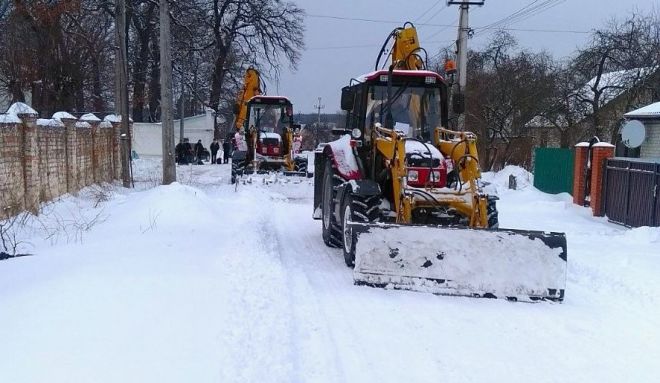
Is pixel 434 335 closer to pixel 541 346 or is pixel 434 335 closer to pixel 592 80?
pixel 541 346

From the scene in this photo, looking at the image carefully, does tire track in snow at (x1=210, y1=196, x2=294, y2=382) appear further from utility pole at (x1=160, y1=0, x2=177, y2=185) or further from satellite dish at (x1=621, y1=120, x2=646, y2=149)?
satellite dish at (x1=621, y1=120, x2=646, y2=149)

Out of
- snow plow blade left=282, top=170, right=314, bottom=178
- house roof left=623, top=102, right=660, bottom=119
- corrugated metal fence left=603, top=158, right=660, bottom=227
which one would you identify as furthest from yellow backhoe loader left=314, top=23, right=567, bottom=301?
house roof left=623, top=102, right=660, bottom=119

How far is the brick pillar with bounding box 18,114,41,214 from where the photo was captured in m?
12.0

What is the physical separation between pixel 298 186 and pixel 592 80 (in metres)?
19.9

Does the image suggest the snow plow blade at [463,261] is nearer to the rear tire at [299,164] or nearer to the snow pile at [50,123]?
the snow pile at [50,123]

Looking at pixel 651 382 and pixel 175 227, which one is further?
pixel 175 227

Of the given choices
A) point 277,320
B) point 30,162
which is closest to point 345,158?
point 277,320

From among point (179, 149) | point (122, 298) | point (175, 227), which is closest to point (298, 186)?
point (175, 227)

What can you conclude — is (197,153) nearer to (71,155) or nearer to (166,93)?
(166,93)

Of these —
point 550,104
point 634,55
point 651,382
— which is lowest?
point 651,382

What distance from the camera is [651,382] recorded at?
15.3 ft

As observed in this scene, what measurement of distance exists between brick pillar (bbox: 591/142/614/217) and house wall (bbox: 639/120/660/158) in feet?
24.4

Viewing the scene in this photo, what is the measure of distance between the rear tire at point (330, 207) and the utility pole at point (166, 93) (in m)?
7.67

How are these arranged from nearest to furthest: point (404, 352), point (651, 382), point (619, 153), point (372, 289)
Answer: point (651, 382), point (404, 352), point (372, 289), point (619, 153)
